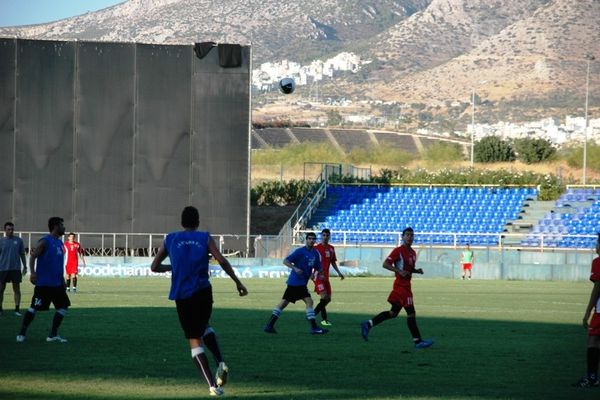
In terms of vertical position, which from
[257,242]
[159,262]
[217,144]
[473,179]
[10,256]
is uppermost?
[217,144]

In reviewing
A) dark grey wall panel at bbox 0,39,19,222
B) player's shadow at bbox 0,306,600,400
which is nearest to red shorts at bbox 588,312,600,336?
player's shadow at bbox 0,306,600,400

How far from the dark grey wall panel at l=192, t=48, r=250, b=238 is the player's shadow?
2581cm

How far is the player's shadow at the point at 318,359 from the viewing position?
1427 centimetres

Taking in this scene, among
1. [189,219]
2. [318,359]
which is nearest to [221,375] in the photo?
[189,219]

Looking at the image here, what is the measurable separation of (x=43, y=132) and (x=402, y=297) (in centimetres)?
3343

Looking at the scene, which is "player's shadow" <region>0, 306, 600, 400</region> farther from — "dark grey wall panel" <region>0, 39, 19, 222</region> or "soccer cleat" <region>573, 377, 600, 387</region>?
"dark grey wall panel" <region>0, 39, 19, 222</region>

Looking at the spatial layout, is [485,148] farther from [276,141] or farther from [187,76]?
[187,76]

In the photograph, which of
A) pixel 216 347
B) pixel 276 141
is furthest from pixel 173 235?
pixel 276 141

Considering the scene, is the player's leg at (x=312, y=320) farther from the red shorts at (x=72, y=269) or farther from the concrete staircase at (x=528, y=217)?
the concrete staircase at (x=528, y=217)

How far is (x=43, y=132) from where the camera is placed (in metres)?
50.5

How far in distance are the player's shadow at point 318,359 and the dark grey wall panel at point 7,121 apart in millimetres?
26242

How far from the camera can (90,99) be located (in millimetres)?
50781

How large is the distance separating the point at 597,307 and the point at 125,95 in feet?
126

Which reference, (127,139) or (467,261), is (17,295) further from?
(467,261)
